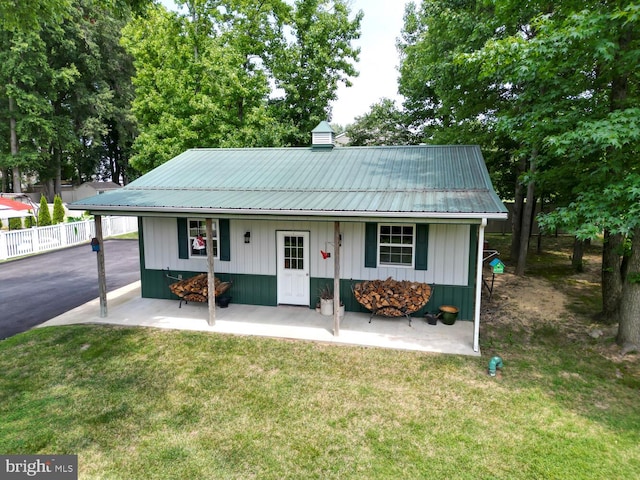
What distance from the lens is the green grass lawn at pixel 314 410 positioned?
443cm

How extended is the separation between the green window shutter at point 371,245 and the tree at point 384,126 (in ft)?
47.8

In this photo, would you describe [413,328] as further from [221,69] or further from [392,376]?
[221,69]

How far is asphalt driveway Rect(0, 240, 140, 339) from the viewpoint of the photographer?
9.61 metres

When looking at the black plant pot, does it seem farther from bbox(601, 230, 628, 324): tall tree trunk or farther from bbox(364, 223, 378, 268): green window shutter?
bbox(601, 230, 628, 324): tall tree trunk

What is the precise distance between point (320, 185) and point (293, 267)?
83.0 inches

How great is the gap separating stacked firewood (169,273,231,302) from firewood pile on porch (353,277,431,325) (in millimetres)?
3312

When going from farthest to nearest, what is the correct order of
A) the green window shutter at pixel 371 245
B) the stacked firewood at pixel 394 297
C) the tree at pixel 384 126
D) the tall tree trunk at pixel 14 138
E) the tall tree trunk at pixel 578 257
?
the tall tree trunk at pixel 14 138 → the tree at pixel 384 126 → the tall tree trunk at pixel 578 257 → the green window shutter at pixel 371 245 → the stacked firewood at pixel 394 297

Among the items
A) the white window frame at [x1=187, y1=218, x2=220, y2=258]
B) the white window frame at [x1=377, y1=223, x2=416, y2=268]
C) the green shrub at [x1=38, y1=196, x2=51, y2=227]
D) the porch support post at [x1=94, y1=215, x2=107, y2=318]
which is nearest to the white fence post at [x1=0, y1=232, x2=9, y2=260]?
the green shrub at [x1=38, y1=196, x2=51, y2=227]

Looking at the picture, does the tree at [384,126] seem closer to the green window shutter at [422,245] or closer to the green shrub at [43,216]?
the green window shutter at [422,245]

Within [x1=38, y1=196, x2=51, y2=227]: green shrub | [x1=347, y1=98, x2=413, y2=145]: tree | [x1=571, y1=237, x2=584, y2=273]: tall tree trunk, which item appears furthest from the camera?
[x1=347, y1=98, x2=413, y2=145]: tree

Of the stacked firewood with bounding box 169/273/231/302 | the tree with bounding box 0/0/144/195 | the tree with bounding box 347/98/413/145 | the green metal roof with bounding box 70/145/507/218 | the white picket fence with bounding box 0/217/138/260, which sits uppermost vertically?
the tree with bounding box 0/0/144/195

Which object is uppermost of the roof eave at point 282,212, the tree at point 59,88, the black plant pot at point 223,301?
the tree at point 59,88

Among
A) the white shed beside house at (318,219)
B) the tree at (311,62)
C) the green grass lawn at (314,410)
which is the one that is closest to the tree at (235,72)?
the tree at (311,62)

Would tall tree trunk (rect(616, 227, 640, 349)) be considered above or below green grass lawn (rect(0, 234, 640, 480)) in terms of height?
above
